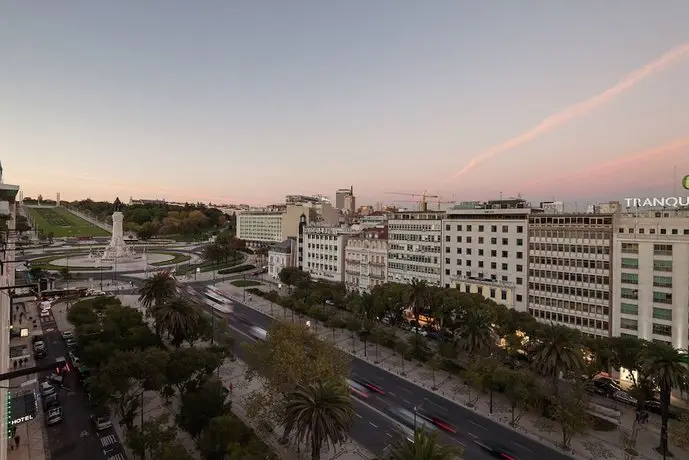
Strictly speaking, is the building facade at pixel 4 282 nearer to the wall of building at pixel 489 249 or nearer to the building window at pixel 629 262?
the wall of building at pixel 489 249

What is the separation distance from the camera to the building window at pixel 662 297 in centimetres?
5975

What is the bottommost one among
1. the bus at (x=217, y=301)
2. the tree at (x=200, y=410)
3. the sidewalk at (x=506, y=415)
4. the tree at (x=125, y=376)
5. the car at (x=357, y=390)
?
the sidewalk at (x=506, y=415)

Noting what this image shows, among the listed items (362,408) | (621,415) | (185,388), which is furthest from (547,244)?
(185,388)

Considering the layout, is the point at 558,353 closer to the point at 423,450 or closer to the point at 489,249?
the point at 423,450

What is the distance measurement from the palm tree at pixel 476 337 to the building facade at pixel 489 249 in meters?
23.3

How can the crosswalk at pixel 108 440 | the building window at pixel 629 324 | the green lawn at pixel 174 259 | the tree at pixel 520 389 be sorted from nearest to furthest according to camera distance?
the crosswalk at pixel 108 440 < the tree at pixel 520 389 < the building window at pixel 629 324 < the green lawn at pixel 174 259

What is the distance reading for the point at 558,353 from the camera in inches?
1893

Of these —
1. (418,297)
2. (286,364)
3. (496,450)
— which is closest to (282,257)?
(418,297)

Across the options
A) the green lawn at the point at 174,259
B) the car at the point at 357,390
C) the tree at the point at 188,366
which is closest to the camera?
the tree at the point at 188,366

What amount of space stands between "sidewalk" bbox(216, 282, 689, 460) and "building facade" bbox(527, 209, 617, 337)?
18.9 metres

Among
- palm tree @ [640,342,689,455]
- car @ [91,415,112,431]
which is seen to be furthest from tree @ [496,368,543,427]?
car @ [91,415,112,431]

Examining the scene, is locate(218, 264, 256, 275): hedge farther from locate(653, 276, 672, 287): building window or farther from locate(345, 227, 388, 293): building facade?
locate(653, 276, 672, 287): building window

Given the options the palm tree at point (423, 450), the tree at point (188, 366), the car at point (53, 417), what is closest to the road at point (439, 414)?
the palm tree at point (423, 450)

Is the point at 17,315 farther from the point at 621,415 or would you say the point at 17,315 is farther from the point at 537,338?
the point at 621,415
